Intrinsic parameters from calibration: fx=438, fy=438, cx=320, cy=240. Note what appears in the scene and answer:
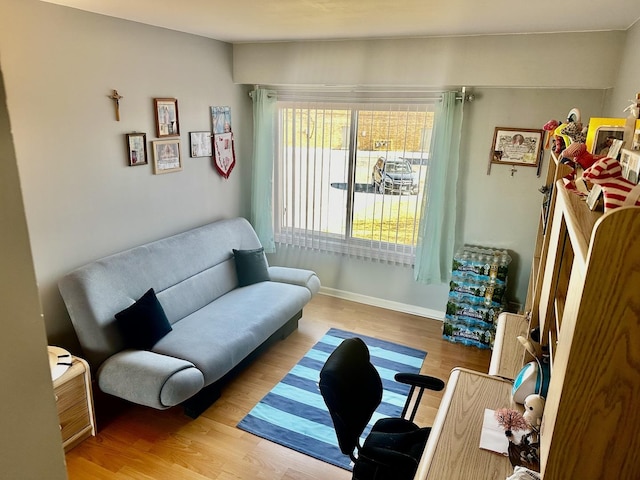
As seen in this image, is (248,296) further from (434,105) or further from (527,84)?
(527,84)

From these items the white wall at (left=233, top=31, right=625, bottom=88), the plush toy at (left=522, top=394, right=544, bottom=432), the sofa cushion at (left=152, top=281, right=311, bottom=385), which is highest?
the white wall at (left=233, top=31, right=625, bottom=88)

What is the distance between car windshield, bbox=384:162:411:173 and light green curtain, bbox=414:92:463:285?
23cm

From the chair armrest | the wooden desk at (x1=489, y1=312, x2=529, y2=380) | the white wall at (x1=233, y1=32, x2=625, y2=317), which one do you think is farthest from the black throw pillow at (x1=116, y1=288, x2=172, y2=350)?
the white wall at (x1=233, y1=32, x2=625, y2=317)

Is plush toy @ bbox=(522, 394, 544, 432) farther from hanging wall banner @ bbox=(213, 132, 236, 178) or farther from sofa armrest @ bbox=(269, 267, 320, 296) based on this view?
hanging wall banner @ bbox=(213, 132, 236, 178)

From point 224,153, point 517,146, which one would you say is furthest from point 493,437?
point 224,153

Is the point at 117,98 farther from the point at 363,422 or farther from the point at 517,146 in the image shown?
the point at 517,146

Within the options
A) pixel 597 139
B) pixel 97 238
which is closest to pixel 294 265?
pixel 97 238

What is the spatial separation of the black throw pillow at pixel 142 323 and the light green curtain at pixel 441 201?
2.33 metres

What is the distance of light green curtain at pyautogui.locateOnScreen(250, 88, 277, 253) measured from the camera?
4406mm

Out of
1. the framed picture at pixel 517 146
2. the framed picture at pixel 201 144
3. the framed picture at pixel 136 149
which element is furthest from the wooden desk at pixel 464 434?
the framed picture at pixel 201 144

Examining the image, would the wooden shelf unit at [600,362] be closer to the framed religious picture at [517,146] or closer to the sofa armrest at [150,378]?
the sofa armrest at [150,378]

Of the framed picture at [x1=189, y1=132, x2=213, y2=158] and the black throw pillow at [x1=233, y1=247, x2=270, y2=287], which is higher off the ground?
the framed picture at [x1=189, y1=132, x2=213, y2=158]

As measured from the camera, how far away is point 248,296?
368 centimetres

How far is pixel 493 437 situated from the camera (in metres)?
1.56
